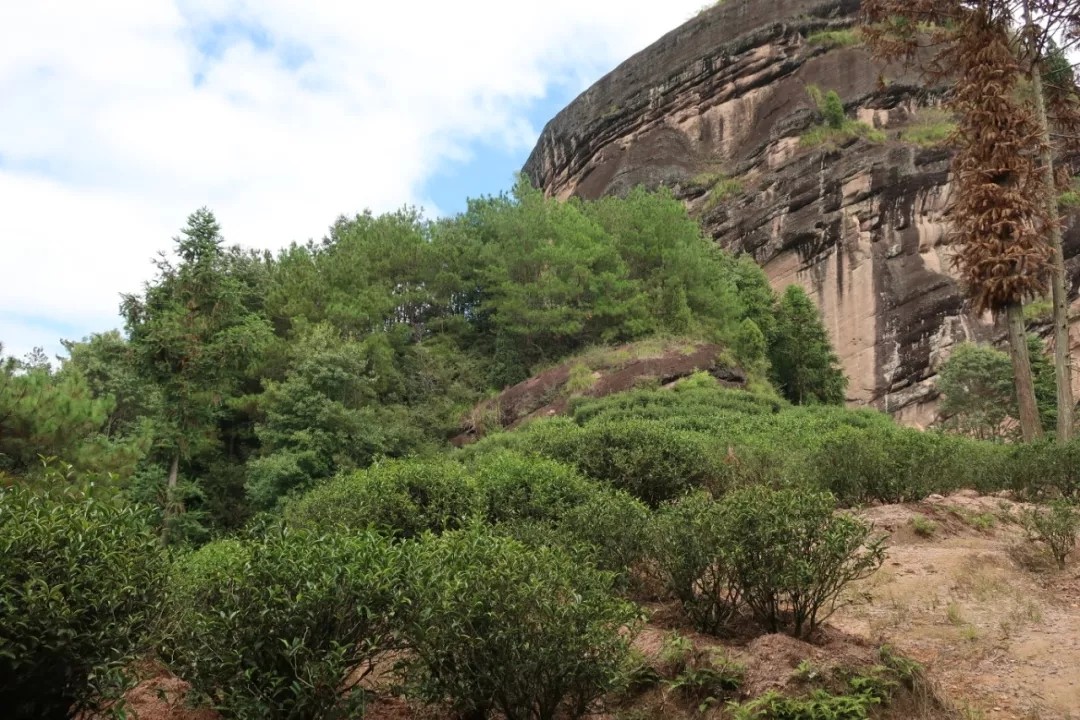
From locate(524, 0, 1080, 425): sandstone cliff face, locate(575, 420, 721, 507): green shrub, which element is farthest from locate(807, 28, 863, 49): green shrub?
locate(575, 420, 721, 507): green shrub

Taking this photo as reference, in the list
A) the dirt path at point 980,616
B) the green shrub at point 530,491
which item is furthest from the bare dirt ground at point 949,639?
the green shrub at point 530,491

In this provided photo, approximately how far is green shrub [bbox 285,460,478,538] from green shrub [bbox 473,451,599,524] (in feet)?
0.86

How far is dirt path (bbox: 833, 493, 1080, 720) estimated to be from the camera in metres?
4.20

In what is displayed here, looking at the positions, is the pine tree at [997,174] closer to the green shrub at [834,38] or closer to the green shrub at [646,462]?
the green shrub at [646,462]

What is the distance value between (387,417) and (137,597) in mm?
19150

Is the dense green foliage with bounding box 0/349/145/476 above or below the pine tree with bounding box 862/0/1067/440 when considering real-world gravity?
below

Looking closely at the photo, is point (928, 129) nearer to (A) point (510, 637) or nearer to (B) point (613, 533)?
(B) point (613, 533)

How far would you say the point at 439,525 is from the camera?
7.61 metres

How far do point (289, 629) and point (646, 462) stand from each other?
21.7 ft

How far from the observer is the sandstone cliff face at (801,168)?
35.6 meters

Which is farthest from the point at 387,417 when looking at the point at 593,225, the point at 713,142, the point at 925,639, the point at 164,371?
the point at 713,142

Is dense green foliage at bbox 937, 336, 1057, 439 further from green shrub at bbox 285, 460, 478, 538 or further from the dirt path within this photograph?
green shrub at bbox 285, 460, 478, 538

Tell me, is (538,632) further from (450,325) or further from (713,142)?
(713,142)

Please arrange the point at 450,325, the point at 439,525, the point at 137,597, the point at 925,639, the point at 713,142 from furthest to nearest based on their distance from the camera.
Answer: the point at 713,142 < the point at 450,325 < the point at 439,525 < the point at 925,639 < the point at 137,597
